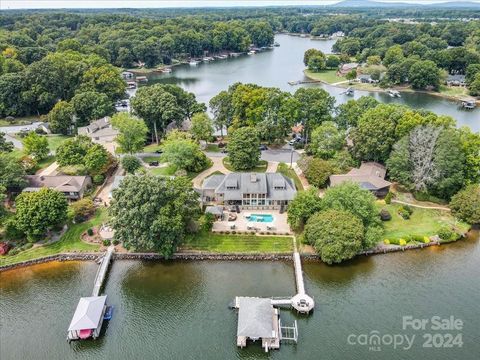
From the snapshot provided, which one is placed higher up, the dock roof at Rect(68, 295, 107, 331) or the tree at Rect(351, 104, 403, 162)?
the tree at Rect(351, 104, 403, 162)

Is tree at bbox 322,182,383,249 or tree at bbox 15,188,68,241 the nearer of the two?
tree at bbox 322,182,383,249

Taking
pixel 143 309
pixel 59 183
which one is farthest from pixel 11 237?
pixel 143 309

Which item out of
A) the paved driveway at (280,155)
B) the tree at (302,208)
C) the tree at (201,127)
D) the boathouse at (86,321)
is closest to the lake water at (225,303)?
the boathouse at (86,321)

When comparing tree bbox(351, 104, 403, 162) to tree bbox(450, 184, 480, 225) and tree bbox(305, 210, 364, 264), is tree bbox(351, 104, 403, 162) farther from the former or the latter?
tree bbox(305, 210, 364, 264)

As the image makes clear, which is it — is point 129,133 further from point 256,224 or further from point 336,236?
point 336,236

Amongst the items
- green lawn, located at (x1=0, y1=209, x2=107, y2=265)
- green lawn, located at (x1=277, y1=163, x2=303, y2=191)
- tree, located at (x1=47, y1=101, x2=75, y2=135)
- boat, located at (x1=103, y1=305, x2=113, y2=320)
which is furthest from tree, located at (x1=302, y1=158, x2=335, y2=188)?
tree, located at (x1=47, y1=101, x2=75, y2=135)

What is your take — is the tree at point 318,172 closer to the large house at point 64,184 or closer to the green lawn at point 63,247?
the green lawn at point 63,247
